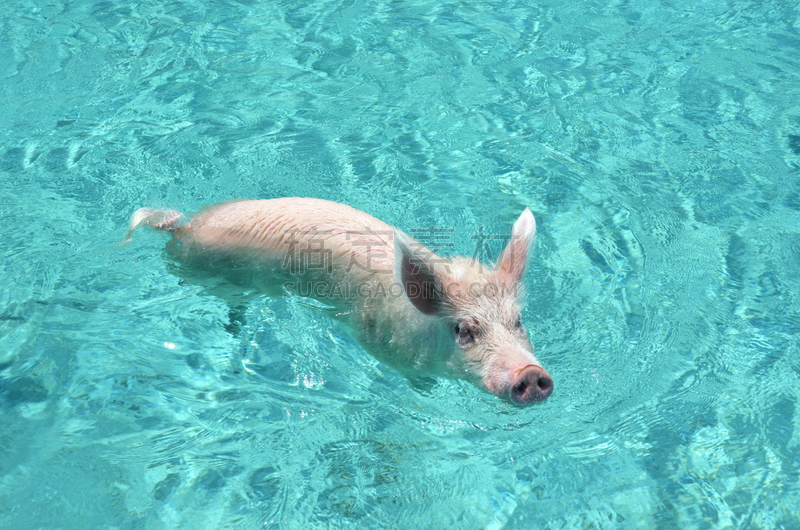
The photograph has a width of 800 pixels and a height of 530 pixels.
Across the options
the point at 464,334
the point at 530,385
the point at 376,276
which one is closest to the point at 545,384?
the point at 530,385

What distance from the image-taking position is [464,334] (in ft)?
13.6

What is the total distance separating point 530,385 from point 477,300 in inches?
29.5

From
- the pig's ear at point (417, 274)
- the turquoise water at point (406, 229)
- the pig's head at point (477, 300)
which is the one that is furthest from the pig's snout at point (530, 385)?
the pig's ear at point (417, 274)

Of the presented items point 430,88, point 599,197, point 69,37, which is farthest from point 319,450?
point 69,37

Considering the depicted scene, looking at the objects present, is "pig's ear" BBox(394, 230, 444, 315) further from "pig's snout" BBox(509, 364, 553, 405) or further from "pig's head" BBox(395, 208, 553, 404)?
"pig's snout" BBox(509, 364, 553, 405)

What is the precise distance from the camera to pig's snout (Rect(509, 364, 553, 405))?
358 cm

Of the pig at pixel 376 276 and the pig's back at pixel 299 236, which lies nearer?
the pig at pixel 376 276

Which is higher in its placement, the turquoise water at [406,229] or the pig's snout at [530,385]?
the pig's snout at [530,385]

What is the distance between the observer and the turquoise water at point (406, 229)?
4004 mm

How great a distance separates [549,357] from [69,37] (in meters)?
8.20

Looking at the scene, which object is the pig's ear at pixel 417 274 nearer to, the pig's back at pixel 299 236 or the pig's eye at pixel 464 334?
the pig's eye at pixel 464 334

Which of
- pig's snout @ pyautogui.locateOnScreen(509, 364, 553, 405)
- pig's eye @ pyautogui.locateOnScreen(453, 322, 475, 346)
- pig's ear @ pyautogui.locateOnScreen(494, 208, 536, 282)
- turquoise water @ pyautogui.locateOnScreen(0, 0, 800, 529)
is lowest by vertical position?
turquoise water @ pyautogui.locateOnScreen(0, 0, 800, 529)

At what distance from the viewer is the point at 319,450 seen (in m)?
4.21

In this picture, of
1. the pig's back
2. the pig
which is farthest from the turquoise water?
the pig's back
